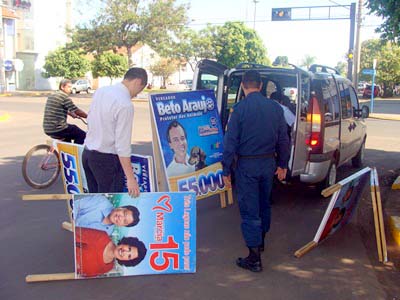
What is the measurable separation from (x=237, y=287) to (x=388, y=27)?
18.0 feet

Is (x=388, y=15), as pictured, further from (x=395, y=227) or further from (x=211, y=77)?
(x=395, y=227)

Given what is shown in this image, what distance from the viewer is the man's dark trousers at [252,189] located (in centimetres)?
438

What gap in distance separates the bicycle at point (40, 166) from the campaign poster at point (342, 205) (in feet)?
13.8

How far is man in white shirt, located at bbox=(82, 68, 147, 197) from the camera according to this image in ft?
13.1

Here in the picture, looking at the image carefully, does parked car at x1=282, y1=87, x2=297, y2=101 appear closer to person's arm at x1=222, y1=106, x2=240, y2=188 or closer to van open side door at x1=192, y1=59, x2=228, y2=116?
van open side door at x1=192, y1=59, x2=228, y2=116

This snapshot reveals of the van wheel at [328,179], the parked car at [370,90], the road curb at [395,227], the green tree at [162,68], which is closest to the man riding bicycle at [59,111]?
the van wheel at [328,179]

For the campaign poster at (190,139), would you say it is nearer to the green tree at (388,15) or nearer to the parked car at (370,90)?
the green tree at (388,15)

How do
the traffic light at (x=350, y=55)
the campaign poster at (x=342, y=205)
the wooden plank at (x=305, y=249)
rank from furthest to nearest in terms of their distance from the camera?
the traffic light at (x=350, y=55)
the wooden plank at (x=305, y=249)
the campaign poster at (x=342, y=205)

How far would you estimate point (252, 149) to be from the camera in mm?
4359

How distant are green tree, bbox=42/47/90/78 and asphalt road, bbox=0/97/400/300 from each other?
4227cm

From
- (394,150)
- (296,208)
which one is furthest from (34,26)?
(296,208)

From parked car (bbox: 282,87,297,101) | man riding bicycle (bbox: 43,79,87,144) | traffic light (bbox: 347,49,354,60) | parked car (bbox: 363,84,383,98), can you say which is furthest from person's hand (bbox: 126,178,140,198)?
parked car (bbox: 363,84,383,98)

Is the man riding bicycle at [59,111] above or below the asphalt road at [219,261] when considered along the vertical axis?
above

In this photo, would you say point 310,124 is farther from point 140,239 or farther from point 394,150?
point 394,150
